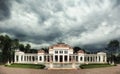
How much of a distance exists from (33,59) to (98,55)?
11.7 meters

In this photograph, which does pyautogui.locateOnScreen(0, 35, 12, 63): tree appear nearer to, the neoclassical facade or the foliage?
the foliage

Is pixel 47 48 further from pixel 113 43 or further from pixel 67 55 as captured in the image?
pixel 113 43

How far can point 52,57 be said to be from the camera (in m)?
45.4

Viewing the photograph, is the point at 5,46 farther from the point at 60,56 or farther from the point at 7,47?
the point at 60,56

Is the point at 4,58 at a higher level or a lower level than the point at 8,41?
lower

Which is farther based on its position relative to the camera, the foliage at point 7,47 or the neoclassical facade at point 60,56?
the neoclassical facade at point 60,56

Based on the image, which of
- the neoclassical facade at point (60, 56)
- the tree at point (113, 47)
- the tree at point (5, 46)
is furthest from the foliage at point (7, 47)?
the tree at point (113, 47)

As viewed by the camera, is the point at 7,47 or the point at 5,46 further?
the point at 7,47

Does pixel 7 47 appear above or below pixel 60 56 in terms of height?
above

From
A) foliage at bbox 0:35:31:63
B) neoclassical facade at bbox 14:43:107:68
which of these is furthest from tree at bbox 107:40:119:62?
foliage at bbox 0:35:31:63

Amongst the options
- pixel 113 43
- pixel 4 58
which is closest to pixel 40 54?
pixel 4 58

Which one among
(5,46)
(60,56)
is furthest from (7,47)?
(60,56)

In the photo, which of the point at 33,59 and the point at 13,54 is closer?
the point at 13,54

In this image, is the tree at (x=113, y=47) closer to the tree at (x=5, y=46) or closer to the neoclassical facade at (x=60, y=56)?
the neoclassical facade at (x=60, y=56)
